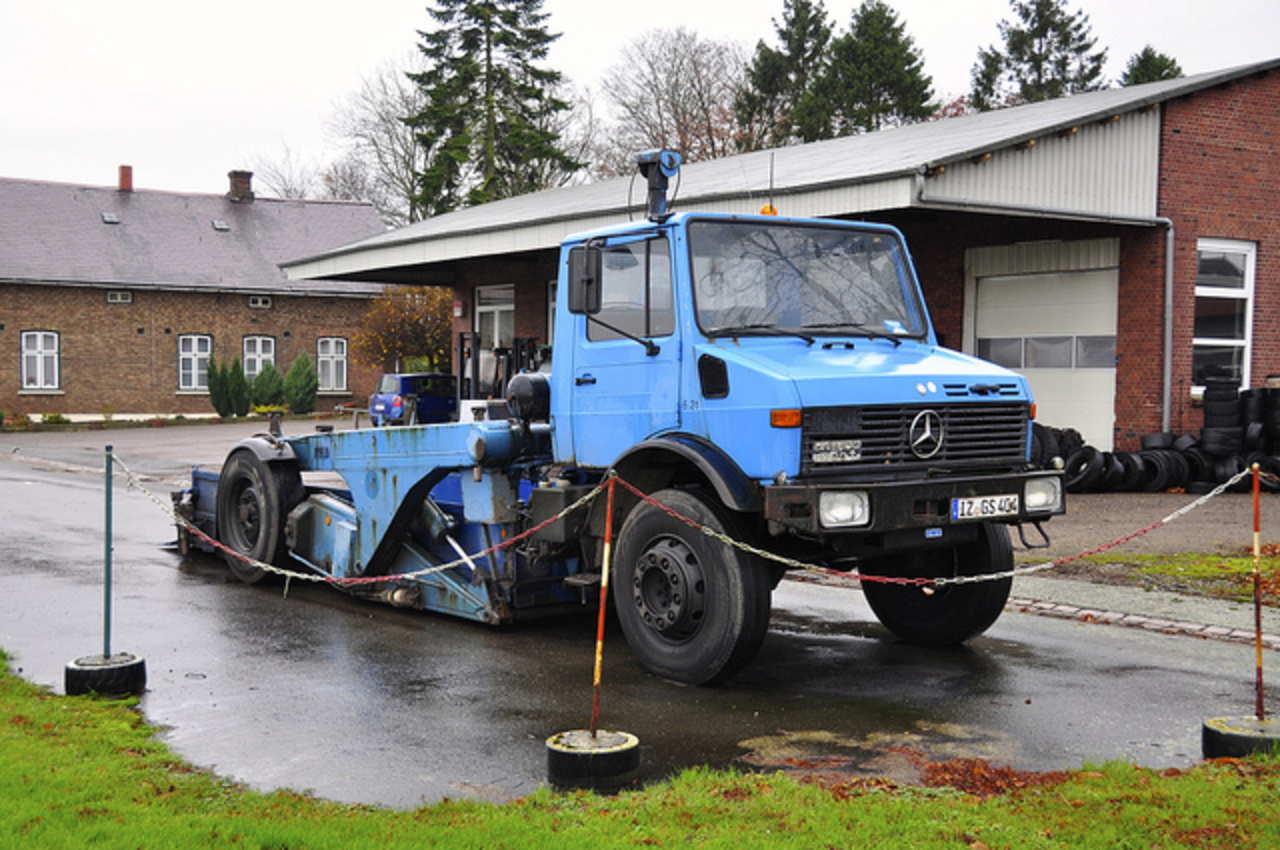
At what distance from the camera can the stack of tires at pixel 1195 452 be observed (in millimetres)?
17297

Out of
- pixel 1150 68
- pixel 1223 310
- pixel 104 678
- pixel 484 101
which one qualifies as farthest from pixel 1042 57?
pixel 104 678

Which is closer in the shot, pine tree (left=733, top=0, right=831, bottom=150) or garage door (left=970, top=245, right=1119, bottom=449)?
garage door (left=970, top=245, right=1119, bottom=449)

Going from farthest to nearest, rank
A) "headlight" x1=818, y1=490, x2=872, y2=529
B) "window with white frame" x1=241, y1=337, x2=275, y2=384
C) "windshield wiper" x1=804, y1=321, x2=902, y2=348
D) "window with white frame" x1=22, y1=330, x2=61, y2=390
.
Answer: "window with white frame" x1=241, y1=337, x2=275, y2=384 < "window with white frame" x1=22, y1=330, x2=61, y2=390 < "windshield wiper" x1=804, y1=321, x2=902, y2=348 < "headlight" x1=818, y1=490, x2=872, y2=529

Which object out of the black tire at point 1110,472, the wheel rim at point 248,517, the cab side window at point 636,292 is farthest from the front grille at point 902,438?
the black tire at point 1110,472

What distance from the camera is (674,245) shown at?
7.39m

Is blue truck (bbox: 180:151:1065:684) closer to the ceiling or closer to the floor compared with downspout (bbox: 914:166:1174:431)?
closer to the floor

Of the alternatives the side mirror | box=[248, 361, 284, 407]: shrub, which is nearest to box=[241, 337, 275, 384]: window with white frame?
→ box=[248, 361, 284, 407]: shrub

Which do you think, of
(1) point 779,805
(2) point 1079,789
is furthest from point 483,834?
(2) point 1079,789

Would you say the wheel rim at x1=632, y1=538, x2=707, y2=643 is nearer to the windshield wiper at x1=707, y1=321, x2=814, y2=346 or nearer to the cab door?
the cab door

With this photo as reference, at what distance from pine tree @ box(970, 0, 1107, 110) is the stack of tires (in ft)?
134

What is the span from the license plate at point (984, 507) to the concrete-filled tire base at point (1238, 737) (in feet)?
5.23

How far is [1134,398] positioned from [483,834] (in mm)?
16142

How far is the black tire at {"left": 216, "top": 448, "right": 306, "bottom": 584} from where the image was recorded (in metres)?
10.2

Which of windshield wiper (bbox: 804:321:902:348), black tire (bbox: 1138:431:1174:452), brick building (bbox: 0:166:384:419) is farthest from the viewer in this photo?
brick building (bbox: 0:166:384:419)
